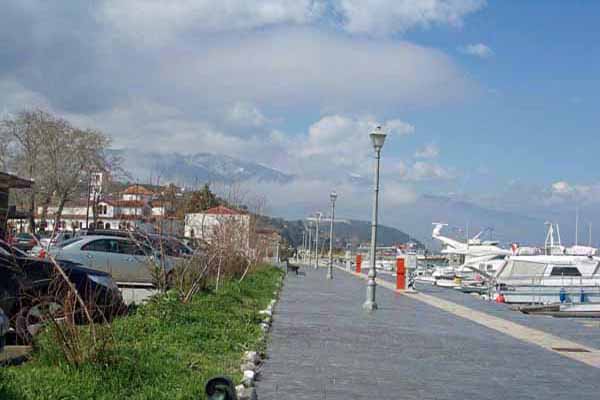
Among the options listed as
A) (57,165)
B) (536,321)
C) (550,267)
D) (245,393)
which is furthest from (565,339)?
(57,165)

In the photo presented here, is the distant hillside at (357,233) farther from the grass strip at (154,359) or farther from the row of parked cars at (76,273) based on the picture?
the grass strip at (154,359)

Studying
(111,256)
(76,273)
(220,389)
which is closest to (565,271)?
(111,256)

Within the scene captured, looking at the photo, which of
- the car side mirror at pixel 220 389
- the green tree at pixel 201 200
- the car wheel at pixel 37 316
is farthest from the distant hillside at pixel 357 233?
the car side mirror at pixel 220 389

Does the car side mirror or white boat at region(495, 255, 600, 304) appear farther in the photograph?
white boat at region(495, 255, 600, 304)

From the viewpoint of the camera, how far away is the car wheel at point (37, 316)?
8961mm

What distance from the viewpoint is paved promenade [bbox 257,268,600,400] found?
9695 mm

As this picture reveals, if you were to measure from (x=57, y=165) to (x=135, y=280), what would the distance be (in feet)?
117

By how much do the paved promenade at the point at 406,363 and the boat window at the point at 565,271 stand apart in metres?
21.0

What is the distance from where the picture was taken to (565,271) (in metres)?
38.7

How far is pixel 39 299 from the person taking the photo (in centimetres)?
933

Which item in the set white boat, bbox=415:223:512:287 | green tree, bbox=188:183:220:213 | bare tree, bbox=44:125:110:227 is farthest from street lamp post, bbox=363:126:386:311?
bare tree, bbox=44:125:110:227

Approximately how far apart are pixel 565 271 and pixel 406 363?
2893cm

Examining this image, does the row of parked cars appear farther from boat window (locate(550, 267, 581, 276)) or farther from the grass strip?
boat window (locate(550, 267, 581, 276))

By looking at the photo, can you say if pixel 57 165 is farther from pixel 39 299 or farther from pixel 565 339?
pixel 39 299
